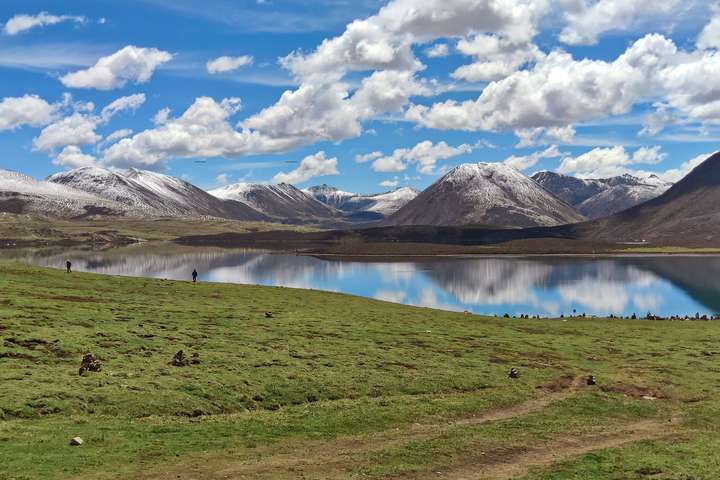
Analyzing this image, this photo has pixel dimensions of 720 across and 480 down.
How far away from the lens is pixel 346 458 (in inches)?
1043

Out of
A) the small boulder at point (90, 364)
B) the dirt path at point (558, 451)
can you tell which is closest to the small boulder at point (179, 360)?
the small boulder at point (90, 364)

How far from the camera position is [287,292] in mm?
91500

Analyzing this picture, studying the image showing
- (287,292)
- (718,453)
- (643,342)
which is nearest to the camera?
(718,453)

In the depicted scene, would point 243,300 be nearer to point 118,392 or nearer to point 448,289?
point 118,392

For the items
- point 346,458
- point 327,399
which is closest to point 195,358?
point 327,399

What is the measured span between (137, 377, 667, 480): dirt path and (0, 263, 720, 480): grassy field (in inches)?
4.8

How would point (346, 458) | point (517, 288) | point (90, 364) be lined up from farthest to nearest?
1. point (517, 288)
2. point (90, 364)
3. point (346, 458)

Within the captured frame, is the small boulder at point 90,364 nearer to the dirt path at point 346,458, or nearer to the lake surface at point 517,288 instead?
the dirt path at point 346,458

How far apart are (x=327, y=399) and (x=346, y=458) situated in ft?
33.0

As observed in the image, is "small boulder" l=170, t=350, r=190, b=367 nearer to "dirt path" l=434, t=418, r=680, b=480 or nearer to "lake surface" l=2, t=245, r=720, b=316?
"dirt path" l=434, t=418, r=680, b=480

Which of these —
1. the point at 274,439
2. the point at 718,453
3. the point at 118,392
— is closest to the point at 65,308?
the point at 118,392

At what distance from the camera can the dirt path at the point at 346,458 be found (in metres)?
23.9

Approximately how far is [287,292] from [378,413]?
193ft

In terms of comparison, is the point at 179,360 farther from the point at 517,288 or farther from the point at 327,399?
the point at 517,288
